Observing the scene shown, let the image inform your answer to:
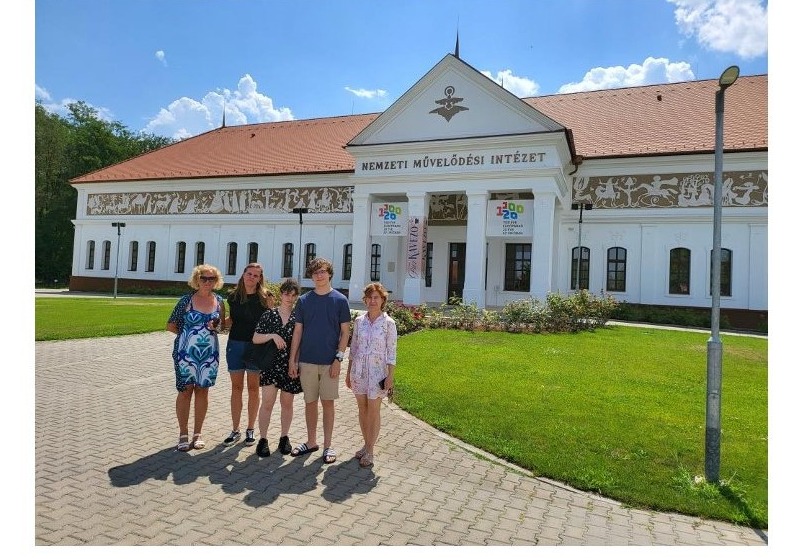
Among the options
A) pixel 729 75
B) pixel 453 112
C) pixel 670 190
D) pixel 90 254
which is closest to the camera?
pixel 729 75

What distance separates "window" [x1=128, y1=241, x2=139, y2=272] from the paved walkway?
28.9 meters

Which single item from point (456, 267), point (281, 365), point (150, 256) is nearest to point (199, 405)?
point (281, 365)

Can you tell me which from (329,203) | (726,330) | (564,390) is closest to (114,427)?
(564,390)

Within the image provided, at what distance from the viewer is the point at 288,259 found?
29281 millimetres

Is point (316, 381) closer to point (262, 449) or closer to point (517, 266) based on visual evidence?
point (262, 449)

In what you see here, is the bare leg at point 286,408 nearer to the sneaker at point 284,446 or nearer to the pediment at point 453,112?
the sneaker at point 284,446

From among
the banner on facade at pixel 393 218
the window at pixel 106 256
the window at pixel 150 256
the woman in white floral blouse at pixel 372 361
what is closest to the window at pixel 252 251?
the window at pixel 150 256

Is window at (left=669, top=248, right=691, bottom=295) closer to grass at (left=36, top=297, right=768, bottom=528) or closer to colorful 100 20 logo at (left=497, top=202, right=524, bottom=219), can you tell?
colorful 100 20 logo at (left=497, top=202, right=524, bottom=219)

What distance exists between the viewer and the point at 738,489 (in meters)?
4.84

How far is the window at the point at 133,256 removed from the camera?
33.1m

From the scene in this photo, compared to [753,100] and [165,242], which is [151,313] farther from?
[753,100]

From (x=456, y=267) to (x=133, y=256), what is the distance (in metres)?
19.8

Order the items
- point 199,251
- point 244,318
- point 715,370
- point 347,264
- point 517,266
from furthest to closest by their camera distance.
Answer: point 199,251, point 347,264, point 517,266, point 244,318, point 715,370

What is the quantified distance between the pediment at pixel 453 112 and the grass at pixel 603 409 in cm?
1000
